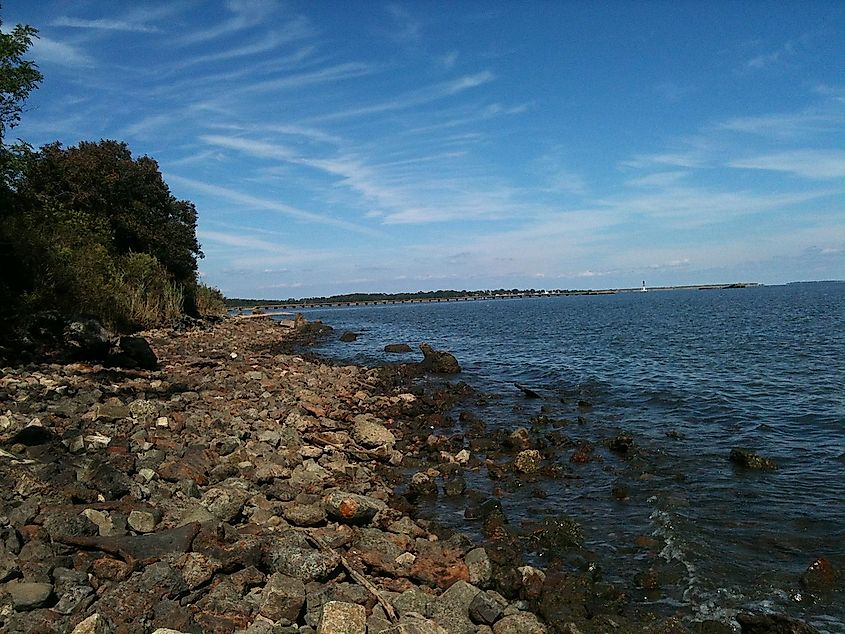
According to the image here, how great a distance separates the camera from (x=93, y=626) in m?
4.48

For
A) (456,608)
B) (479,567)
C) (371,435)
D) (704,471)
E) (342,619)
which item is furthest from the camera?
(371,435)

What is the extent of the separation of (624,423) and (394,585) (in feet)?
41.7

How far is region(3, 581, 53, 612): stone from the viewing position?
15.4 feet

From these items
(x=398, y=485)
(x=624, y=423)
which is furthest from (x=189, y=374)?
(x=624, y=423)

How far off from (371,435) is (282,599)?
29.5 ft

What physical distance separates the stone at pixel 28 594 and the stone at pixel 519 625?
4836 mm

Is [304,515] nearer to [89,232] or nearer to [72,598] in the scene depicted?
[72,598]

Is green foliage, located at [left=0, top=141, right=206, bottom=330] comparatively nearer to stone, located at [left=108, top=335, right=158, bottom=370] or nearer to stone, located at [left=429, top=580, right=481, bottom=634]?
stone, located at [left=108, top=335, right=158, bottom=370]

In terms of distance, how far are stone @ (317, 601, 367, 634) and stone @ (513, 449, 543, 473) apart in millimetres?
8065

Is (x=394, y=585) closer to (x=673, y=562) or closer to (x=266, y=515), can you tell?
(x=266, y=515)

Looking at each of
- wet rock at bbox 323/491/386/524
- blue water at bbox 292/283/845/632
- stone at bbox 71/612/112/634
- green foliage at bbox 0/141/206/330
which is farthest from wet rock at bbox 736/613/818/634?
green foliage at bbox 0/141/206/330

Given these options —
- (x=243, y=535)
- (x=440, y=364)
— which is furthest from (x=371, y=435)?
(x=440, y=364)

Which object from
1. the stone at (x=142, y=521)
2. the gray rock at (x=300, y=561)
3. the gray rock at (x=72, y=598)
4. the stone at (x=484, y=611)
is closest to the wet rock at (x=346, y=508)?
the gray rock at (x=300, y=561)

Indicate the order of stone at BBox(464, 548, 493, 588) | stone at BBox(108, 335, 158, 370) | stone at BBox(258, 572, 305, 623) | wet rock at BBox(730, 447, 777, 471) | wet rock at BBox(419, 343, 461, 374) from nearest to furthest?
stone at BBox(258, 572, 305, 623)
stone at BBox(464, 548, 493, 588)
wet rock at BBox(730, 447, 777, 471)
stone at BBox(108, 335, 158, 370)
wet rock at BBox(419, 343, 461, 374)
